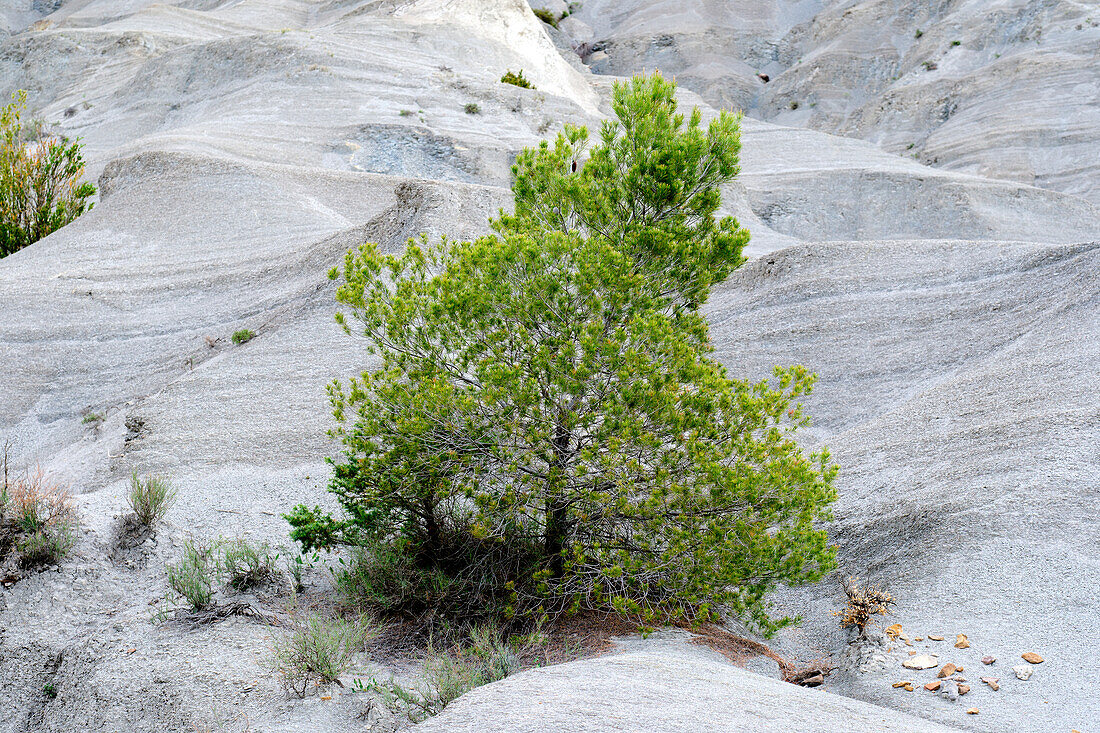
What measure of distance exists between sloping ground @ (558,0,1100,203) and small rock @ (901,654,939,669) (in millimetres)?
33566

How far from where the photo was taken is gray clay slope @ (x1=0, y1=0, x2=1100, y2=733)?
679 cm

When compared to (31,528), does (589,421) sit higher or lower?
higher

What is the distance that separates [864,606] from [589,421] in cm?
310

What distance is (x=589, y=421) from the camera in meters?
7.18

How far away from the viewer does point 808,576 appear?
718cm

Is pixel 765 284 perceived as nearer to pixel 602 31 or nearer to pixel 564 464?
pixel 564 464

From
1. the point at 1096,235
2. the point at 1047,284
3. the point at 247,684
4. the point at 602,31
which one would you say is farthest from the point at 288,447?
the point at 602,31

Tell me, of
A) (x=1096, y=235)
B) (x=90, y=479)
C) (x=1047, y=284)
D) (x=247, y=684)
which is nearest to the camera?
(x=247, y=684)

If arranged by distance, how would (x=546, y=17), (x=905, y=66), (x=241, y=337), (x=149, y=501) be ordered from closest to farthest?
(x=149, y=501)
(x=241, y=337)
(x=905, y=66)
(x=546, y=17)

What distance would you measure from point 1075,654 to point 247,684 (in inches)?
248

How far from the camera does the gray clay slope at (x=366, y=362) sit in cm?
679

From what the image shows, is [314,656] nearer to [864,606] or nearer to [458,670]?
[458,670]

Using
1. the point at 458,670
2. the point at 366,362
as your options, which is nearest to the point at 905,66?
the point at 366,362

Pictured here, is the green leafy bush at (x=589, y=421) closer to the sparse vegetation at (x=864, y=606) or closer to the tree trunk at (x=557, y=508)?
the tree trunk at (x=557, y=508)
